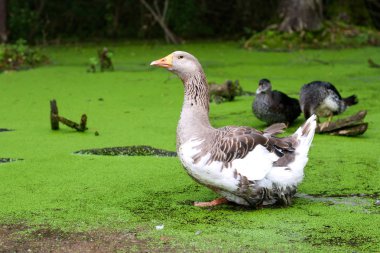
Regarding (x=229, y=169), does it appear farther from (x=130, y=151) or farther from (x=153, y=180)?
(x=130, y=151)

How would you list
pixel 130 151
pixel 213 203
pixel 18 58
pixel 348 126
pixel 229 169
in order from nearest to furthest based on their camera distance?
pixel 229 169 < pixel 213 203 < pixel 130 151 < pixel 348 126 < pixel 18 58

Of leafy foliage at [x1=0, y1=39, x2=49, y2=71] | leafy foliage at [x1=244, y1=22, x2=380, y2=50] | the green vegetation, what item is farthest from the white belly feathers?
leafy foliage at [x1=244, y1=22, x2=380, y2=50]

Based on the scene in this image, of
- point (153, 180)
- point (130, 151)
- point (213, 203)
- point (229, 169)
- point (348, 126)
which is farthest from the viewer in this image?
point (348, 126)

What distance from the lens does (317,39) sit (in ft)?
47.8

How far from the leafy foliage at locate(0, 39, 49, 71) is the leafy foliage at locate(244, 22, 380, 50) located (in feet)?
13.9

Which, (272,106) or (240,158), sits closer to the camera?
(240,158)

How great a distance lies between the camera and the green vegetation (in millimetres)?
4195

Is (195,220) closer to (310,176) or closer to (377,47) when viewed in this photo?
(310,176)

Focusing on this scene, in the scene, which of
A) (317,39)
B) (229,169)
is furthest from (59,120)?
(317,39)

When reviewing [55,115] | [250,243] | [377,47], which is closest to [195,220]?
[250,243]

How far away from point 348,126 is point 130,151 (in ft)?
6.80

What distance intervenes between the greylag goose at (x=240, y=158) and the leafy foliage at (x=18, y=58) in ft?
26.4

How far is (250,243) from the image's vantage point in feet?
13.1

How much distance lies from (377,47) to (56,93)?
23.0 feet
